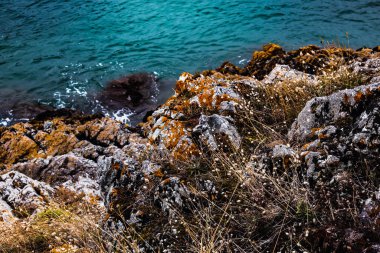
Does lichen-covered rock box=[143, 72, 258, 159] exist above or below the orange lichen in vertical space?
below

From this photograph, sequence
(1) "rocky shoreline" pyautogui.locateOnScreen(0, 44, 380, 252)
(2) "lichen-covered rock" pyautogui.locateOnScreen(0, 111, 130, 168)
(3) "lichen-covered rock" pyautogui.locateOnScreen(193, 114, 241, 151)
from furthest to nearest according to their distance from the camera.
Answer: (2) "lichen-covered rock" pyautogui.locateOnScreen(0, 111, 130, 168) < (3) "lichen-covered rock" pyautogui.locateOnScreen(193, 114, 241, 151) < (1) "rocky shoreline" pyautogui.locateOnScreen(0, 44, 380, 252)

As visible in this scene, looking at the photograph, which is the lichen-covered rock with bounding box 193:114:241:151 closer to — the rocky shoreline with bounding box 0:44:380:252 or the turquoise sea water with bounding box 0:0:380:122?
the rocky shoreline with bounding box 0:44:380:252

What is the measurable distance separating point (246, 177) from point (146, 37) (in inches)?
Result: 518

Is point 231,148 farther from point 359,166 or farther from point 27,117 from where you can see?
point 27,117

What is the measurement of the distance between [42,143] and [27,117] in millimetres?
3661

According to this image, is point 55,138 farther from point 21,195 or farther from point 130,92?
point 130,92

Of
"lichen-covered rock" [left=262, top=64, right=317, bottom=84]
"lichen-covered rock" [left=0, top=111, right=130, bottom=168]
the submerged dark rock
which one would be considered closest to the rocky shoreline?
"lichen-covered rock" [left=262, top=64, right=317, bottom=84]

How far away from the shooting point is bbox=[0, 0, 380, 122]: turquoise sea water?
13.3m

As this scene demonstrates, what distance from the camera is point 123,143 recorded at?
7586 millimetres

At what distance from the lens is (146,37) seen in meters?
15.9

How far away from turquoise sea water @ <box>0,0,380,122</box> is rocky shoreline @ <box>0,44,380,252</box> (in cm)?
661

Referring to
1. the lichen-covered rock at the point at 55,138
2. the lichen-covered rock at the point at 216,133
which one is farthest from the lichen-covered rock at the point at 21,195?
the lichen-covered rock at the point at 216,133

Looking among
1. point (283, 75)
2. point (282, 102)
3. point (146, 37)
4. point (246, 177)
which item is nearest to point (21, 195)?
point (246, 177)

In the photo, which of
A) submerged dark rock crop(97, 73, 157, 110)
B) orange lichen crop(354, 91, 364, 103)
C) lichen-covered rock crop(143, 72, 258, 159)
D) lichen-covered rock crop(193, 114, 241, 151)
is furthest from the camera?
submerged dark rock crop(97, 73, 157, 110)
